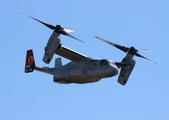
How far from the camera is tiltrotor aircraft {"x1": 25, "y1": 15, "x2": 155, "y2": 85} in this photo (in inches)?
1983

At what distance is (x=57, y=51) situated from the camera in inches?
2095

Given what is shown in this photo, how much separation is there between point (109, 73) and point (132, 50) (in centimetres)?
610

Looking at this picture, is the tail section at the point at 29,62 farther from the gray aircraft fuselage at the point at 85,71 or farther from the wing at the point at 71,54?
the wing at the point at 71,54

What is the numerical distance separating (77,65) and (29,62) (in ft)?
16.2

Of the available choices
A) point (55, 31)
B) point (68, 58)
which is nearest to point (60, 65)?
point (68, 58)

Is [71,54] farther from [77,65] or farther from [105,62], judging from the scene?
[105,62]

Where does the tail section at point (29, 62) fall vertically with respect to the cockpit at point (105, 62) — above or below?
above

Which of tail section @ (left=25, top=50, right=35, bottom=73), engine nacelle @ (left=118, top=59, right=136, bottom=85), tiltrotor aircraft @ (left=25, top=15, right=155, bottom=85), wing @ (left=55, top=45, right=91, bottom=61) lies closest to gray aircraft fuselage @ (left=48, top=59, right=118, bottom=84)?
tiltrotor aircraft @ (left=25, top=15, right=155, bottom=85)

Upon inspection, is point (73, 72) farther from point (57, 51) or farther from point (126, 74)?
point (126, 74)

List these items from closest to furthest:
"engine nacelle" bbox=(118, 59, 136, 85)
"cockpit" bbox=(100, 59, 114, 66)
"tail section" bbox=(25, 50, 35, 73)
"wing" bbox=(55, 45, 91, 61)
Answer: "cockpit" bbox=(100, 59, 114, 66)
"wing" bbox=(55, 45, 91, 61)
"tail section" bbox=(25, 50, 35, 73)
"engine nacelle" bbox=(118, 59, 136, 85)

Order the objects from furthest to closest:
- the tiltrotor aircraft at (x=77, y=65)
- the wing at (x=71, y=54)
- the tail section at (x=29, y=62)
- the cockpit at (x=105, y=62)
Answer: the tail section at (x=29, y=62)
the wing at (x=71, y=54)
the cockpit at (x=105, y=62)
the tiltrotor aircraft at (x=77, y=65)

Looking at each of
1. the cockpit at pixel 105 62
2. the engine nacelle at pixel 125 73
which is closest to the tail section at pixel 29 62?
the cockpit at pixel 105 62

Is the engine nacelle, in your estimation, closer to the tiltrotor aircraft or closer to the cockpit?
the tiltrotor aircraft

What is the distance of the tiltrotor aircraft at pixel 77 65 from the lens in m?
50.4
